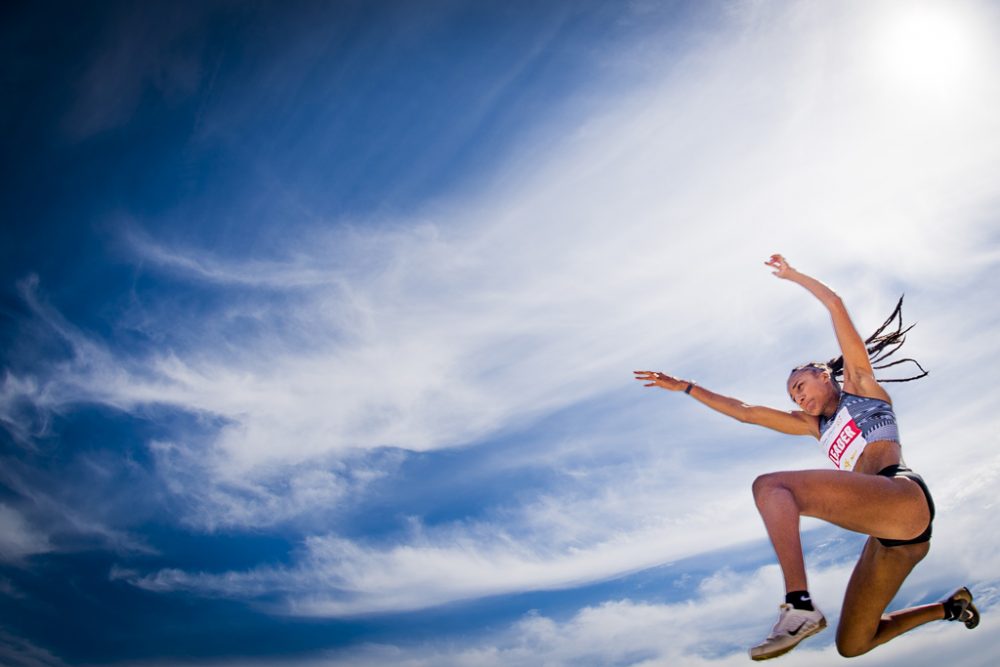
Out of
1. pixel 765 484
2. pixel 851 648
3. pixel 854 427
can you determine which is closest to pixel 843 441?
pixel 854 427

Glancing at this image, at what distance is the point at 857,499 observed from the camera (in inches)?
168

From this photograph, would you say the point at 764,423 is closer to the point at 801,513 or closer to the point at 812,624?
the point at 801,513

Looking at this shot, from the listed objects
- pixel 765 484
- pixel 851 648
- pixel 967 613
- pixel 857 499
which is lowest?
pixel 851 648

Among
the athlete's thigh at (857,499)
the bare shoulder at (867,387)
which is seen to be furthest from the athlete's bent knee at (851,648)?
the bare shoulder at (867,387)

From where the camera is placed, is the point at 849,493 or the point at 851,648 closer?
the point at 849,493

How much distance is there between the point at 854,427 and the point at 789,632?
240 centimetres

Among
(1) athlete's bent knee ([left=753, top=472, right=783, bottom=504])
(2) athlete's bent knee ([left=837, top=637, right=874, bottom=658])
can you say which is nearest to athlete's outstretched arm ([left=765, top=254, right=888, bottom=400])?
(1) athlete's bent knee ([left=753, top=472, right=783, bottom=504])

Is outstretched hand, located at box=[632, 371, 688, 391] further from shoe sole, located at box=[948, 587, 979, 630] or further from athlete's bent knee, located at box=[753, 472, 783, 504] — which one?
shoe sole, located at box=[948, 587, 979, 630]

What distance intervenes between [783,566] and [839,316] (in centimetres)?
232

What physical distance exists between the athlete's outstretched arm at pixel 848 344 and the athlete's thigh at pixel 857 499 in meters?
1.03

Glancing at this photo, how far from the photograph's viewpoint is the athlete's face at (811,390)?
18.6ft

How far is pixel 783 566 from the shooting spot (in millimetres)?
3990

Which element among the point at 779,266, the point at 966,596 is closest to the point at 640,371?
the point at 779,266

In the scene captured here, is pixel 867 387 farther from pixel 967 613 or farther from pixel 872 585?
pixel 967 613
